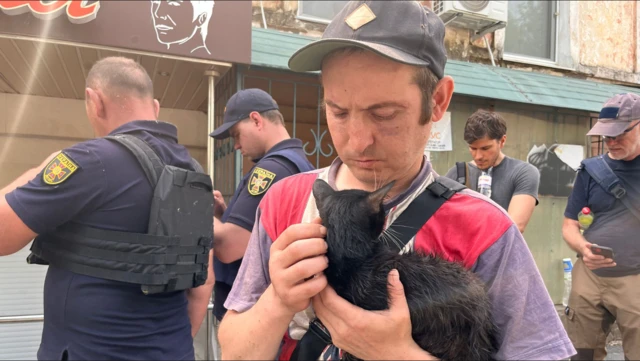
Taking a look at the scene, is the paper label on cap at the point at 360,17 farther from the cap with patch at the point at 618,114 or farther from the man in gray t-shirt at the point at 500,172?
the man in gray t-shirt at the point at 500,172

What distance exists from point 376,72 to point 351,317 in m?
0.64

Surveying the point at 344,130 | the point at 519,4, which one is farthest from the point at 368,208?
the point at 519,4

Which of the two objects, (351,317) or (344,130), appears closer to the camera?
(351,317)

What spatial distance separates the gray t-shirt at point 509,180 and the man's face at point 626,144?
155cm

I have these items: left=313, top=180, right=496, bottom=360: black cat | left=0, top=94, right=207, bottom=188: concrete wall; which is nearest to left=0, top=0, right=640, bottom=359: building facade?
left=0, top=94, right=207, bottom=188: concrete wall

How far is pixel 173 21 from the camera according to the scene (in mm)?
3828

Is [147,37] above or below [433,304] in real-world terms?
above

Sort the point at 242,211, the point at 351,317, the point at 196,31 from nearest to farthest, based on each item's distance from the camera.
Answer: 1. the point at 351,317
2. the point at 242,211
3. the point at 196,31

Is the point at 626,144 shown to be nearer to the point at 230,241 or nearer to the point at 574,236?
the point at 574,236

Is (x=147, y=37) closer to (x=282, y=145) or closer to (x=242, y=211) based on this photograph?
(x=282, y=145)

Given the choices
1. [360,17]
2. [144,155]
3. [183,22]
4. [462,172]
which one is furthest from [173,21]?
[360,17]

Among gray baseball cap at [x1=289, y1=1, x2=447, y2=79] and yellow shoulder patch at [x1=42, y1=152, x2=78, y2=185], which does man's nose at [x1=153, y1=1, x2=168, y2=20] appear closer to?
yellow shoulder patch at [x1=42, y1=152, x2=78, y2=185]

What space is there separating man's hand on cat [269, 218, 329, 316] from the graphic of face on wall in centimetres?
351

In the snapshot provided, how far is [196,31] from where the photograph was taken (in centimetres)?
394
